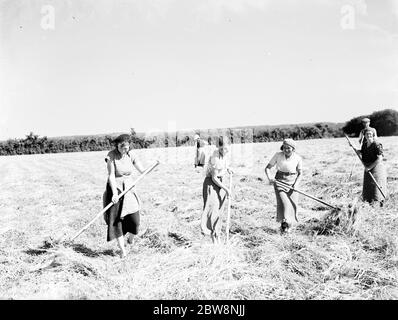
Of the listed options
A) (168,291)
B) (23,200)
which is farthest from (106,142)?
(168,291)

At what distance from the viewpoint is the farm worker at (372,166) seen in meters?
7.20

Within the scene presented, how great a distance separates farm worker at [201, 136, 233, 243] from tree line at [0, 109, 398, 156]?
21.9 metres

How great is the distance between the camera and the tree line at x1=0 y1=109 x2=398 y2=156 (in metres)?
29.1

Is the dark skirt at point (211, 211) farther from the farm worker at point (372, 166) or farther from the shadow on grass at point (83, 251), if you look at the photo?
the farm worker at point (372, 166)

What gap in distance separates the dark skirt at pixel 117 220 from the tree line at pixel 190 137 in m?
22.0

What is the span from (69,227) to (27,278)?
259 centimetres

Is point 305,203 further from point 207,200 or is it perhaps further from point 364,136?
point 207,200

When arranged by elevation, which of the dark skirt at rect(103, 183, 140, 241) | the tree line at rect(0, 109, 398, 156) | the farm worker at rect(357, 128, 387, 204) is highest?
the tree line at rect(0, 109, 398, 156)

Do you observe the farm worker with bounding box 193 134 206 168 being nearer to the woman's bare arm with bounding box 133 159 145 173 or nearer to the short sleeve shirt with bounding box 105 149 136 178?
the woman's bare arm with bounding box 133 159 145 173

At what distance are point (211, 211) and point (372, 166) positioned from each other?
11.8 ft

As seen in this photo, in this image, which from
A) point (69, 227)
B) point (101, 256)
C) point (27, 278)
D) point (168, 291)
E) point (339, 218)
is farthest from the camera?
point (69, 227)

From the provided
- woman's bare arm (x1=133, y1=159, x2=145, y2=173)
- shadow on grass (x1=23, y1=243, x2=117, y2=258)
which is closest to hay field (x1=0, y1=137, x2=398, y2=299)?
shadow on grass (x1=23, y1=243, x2=117, y2=258)

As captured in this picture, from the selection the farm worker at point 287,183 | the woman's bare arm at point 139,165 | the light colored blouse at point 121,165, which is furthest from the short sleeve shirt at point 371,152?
the light colored blouse at point 121,165

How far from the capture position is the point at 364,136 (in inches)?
293
